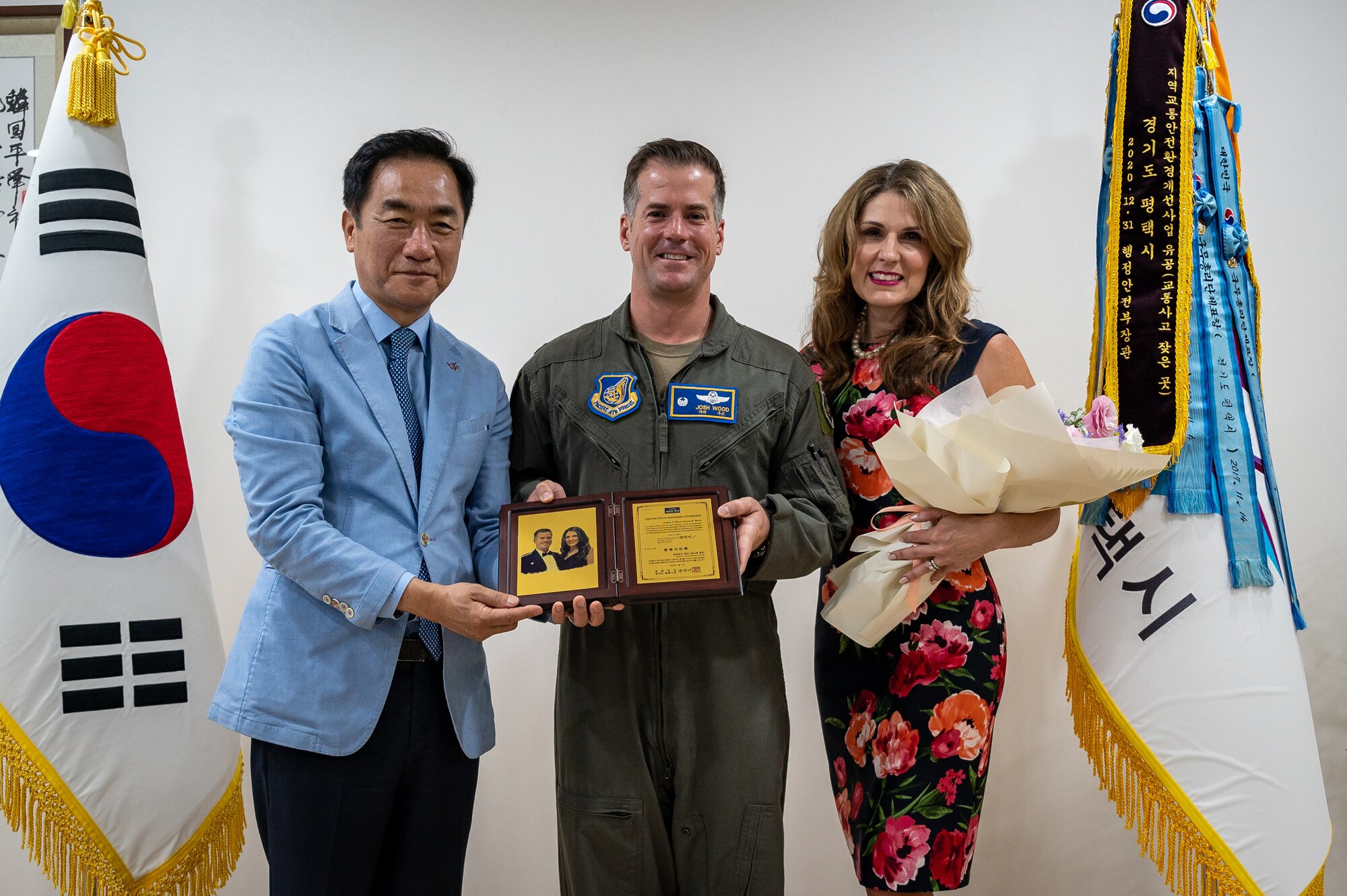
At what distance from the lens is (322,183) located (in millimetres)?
2693

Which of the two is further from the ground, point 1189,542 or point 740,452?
point 740,452

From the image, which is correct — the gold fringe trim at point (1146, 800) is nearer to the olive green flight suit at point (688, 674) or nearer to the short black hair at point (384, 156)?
the olive green flight suit at point (688, 674)

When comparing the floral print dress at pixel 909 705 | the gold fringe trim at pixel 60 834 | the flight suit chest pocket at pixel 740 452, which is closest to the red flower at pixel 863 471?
the floral print dress at pixel 909 705

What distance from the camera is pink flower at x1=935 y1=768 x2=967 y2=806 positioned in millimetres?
1796

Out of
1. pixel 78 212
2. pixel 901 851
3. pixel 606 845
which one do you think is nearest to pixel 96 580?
pixel 78 212

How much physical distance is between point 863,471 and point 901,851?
2.41 ft

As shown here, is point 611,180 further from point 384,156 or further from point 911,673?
point 911,673

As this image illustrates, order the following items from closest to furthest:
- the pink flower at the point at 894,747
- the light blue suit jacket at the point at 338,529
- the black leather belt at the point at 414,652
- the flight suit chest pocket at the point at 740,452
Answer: the light blue suit jacket at the point at 338,529 → the black leather belt at the point at 414,652 → the flight suit chest pocket at the point at 740,452 → the pink flower at the point at 894,747

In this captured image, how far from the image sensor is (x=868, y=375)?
1.97 m

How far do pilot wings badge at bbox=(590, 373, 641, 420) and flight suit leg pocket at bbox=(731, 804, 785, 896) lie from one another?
0.73m

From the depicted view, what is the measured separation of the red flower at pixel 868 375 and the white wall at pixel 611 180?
733mm

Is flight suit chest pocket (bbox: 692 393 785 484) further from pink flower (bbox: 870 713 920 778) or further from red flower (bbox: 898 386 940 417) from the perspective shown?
pink flower (bbox: 870 713 920 778)

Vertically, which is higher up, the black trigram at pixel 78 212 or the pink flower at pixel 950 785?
the black trigram at pixel 78 212

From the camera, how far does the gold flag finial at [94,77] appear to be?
2.06m
